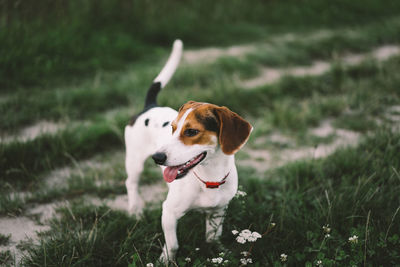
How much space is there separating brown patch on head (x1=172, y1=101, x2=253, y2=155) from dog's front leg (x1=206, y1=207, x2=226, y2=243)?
0.59 m

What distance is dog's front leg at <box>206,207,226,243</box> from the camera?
7.70 feet

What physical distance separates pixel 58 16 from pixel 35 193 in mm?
4115

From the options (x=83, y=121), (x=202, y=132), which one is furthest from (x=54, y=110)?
(x=202, y=132)

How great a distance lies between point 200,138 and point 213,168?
25 centimetres

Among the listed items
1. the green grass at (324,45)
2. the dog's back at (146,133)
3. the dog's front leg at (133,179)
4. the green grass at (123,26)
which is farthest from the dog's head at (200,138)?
the green grass at (324,45)

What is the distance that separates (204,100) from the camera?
4.88 metres

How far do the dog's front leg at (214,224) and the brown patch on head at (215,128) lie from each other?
0.59 meters

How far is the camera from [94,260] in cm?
232

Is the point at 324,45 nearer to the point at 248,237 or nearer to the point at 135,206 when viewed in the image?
the point at 135,206

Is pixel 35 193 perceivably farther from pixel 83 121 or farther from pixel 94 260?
pixel 83 121

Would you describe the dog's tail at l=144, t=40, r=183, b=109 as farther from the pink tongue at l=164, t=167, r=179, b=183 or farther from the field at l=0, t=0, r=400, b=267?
the pink tongue at l=164, t=167, r=179, b=183

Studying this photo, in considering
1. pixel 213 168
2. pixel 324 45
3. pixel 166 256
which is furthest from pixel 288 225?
pixel 324 45

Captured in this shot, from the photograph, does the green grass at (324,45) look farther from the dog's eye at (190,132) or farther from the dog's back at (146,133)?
the dog's eye at (190,132)

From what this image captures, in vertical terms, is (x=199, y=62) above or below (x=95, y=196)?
above
